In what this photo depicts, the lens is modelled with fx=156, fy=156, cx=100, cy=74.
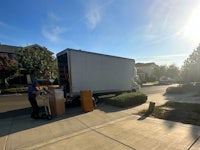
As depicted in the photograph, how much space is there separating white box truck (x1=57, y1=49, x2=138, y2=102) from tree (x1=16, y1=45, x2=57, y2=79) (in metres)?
13.7

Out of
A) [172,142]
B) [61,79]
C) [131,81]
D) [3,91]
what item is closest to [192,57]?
[131,81]

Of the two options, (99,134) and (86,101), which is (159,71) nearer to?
(86,101)

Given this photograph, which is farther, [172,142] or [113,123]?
[113,123]

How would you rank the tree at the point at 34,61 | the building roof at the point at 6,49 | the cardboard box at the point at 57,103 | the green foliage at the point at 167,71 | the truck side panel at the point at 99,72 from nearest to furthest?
the cardboard box at the point at 57,103
the truck side panel at the point at 99,72
the tree at the point at 34,61
the building roof at the point at 6,49
the green foliage at the point at 167,71

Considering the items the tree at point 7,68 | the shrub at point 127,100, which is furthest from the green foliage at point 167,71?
the shrub at point 127,100

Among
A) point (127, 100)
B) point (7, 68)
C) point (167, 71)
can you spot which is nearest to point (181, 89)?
point (127, 100)

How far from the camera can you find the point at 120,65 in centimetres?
1190

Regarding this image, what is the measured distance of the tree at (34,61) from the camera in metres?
23.7

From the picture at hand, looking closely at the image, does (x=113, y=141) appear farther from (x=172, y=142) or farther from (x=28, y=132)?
(x=28, y=132)

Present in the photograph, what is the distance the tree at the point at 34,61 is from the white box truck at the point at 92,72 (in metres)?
13.7

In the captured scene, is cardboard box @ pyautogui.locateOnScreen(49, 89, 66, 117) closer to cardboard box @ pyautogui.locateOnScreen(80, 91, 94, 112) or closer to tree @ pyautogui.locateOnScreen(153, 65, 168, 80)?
cardboard box @ pyautogui.locateOnScreen(80, 91, 94, 112)

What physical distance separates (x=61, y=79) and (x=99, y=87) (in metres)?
2.53

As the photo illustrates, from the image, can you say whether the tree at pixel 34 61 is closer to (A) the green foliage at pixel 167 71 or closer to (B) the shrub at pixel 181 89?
(B) the shrub at pixel 181 89

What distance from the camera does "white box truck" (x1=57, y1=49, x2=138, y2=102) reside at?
8805 mm
